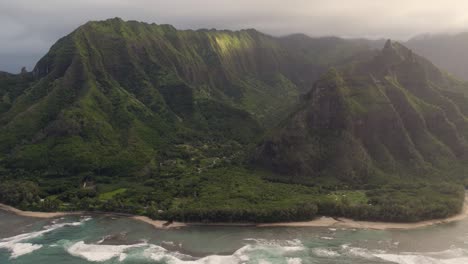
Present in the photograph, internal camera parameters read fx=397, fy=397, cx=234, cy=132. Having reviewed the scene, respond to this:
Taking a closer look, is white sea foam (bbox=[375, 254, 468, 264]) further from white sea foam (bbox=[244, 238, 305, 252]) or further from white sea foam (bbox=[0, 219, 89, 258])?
white sea foam (bbox=[0, 219, 89, 258])

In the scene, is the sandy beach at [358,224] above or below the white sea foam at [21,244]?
above

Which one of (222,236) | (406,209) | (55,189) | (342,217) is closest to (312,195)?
(342,217)

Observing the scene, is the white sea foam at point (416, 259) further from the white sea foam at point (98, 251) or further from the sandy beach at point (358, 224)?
the white sea foam at point (98, 251)

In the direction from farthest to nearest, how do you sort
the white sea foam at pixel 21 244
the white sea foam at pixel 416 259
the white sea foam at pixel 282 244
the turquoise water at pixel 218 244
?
the white sea foam at pixel 282 244 < the white sea foam at pixel 21 244 < the turquoise water at pixel 218 244 < the white sea foam at pixel 416 259

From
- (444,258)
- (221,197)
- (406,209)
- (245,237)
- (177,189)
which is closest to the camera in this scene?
(444,258)

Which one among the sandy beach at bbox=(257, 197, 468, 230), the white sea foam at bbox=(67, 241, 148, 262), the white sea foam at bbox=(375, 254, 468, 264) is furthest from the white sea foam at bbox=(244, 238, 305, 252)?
the white sea foam at bbox=(67, 241, 148, 262)

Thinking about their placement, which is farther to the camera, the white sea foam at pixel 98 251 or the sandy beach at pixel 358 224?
the sandy beach at pixel 358 224

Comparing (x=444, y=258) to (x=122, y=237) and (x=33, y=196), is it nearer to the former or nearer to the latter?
(x=122, y=237)

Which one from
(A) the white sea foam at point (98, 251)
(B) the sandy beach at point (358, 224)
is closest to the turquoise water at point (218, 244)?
(A) the white sea foam at point (98, 251)
